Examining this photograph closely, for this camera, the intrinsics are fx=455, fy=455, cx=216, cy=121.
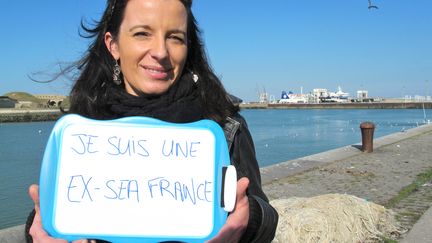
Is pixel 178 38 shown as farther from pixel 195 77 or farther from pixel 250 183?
pixel 250 183

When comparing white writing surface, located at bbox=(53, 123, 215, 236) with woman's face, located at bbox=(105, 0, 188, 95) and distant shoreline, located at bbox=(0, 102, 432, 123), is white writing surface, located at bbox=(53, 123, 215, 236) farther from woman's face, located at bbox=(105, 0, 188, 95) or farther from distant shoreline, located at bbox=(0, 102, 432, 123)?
distant shoreline, located at bbox=(0, 102, 432, 123)

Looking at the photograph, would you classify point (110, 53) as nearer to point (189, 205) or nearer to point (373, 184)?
point (189, 205)

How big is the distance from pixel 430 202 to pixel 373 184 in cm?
190

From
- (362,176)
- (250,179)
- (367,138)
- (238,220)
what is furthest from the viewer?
(367,138)

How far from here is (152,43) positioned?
1.85 meters

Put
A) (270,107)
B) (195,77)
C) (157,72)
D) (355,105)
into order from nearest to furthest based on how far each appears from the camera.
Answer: (157,72), (195,77), (355,105), (270,107)

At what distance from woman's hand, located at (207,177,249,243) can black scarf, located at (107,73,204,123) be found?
419 millimetres

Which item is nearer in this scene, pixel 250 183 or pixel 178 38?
pixel 178 38

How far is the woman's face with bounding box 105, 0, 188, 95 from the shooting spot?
6.01ft

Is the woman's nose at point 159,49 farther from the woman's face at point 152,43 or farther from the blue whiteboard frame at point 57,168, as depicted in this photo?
the blue whiteboard frame at point 57,168

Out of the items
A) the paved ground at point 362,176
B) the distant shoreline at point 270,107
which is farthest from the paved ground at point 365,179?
the distant shoreline at point 270,107

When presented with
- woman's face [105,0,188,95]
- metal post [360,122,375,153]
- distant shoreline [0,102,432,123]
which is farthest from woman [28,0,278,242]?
distant shoreline [0,102,432,123]

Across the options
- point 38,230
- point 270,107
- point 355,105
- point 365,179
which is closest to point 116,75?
point 38,230

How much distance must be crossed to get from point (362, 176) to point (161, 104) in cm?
911
